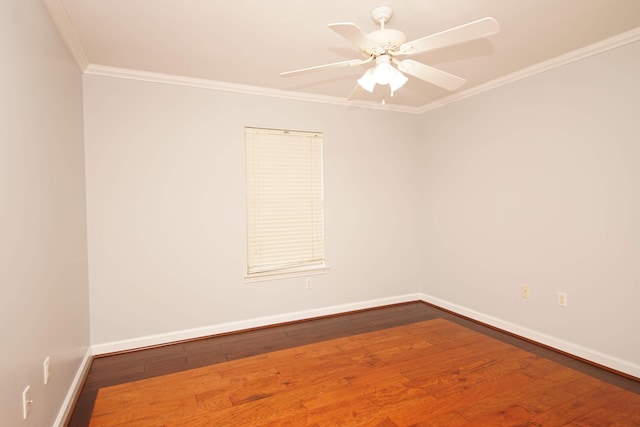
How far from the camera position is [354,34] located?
1639 mm

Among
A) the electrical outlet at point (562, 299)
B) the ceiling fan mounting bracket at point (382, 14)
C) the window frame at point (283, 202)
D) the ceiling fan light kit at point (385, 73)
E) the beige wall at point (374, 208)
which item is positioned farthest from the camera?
the window frame at point (283, 202)

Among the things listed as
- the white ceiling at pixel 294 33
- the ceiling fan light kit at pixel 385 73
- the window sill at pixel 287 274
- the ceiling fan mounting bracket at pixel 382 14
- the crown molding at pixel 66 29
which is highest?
the white ceiling at pixel 294 33

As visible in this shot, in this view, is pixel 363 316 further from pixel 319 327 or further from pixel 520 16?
pixel 520 16

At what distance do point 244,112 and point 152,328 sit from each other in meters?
2.23

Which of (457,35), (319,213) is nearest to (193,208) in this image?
(319,213)

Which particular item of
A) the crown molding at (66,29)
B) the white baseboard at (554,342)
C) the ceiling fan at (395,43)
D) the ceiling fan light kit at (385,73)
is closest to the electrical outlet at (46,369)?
the crown molding at (66,29)

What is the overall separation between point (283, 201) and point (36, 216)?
87.8 inches

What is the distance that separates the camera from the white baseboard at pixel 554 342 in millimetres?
2549

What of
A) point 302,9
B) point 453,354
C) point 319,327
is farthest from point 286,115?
point 453,354

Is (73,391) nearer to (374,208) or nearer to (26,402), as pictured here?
(26,402)

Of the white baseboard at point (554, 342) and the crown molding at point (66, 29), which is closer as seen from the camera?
the crown molding at point (66, 29)

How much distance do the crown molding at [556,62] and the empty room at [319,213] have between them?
0.08 feet

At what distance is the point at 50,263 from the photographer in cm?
193

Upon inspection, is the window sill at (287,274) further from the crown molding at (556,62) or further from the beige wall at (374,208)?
the crown molding at (556,62)
